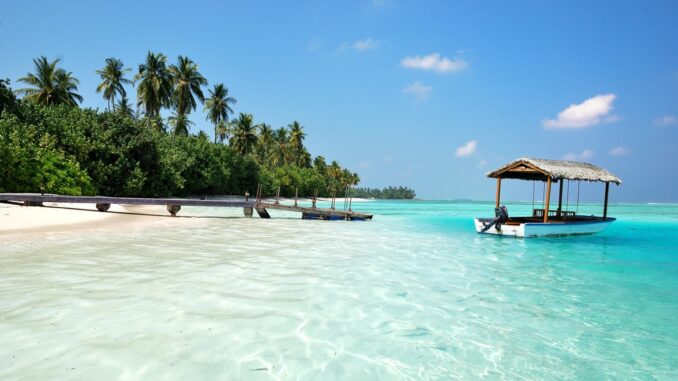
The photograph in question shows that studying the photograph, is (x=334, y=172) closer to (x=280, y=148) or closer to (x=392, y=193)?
(x=280, y=148)

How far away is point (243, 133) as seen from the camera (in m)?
50.5

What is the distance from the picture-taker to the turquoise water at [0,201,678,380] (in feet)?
12.7

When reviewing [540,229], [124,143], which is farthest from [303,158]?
[540,229]

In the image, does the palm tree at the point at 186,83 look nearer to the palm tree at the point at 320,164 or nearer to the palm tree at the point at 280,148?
the palm tree at the point at 280,148

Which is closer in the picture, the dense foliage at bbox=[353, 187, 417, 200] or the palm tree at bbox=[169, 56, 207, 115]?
the palm tree at bbox=[169, 56, 207, 115]

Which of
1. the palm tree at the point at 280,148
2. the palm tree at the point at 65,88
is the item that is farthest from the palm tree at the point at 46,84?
the palm tree at the point at 280,148

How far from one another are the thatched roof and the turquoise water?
668 cm

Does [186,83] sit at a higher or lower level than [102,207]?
higher

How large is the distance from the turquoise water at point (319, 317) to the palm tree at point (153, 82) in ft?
100

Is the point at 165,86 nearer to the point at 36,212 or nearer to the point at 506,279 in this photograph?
the point at 36,212

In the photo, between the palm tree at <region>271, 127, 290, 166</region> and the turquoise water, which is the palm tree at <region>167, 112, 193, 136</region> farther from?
the turquoise water

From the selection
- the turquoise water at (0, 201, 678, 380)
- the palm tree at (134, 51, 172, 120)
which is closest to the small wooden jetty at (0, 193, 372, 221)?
the turquoise water at (0, 201, 678, 380)

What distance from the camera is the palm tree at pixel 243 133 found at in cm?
5022

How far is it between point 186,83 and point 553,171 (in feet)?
112
